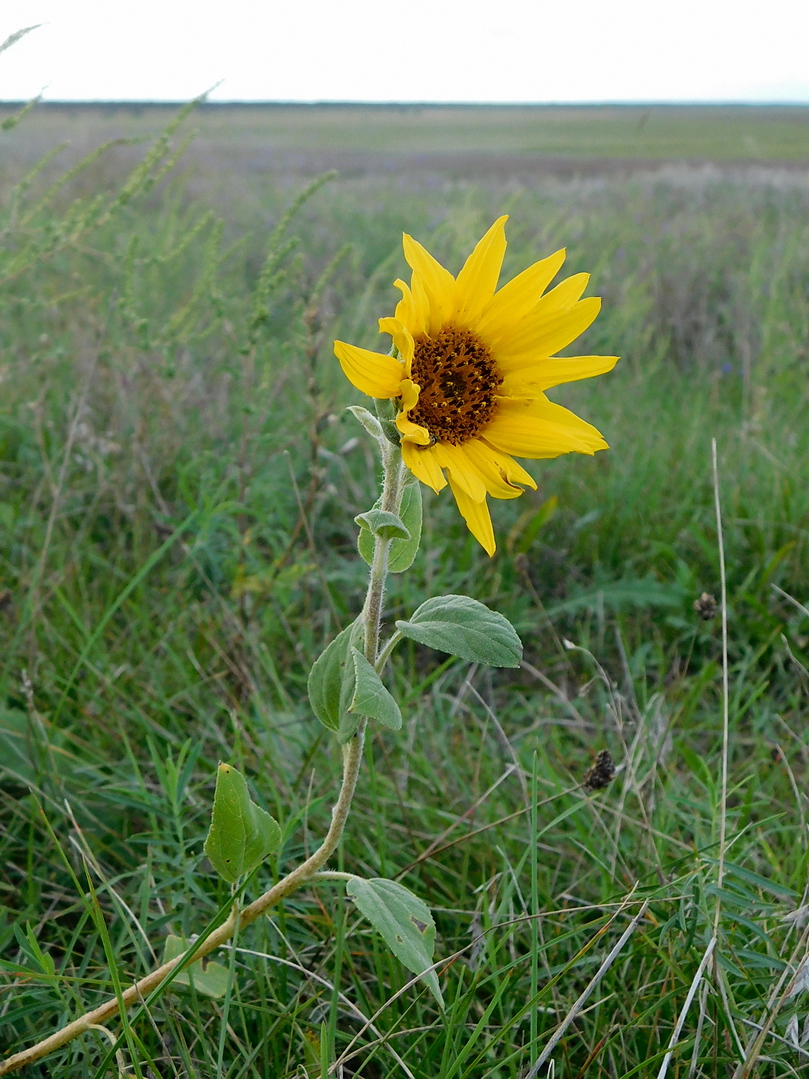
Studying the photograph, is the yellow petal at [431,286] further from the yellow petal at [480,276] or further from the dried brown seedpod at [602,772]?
the dried brown seedpod at [602,772]

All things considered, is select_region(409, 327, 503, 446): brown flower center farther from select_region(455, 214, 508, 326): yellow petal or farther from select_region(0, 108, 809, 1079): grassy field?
select_region(0, 108, 809, 1079): grassy field

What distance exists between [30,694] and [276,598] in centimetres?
87

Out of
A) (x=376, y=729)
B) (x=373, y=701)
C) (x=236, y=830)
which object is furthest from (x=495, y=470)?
(x=376, y=729)

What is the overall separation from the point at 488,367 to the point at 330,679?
1.57ft

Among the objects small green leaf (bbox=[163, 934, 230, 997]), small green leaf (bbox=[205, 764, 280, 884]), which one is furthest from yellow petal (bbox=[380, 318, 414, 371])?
small green leaf (bbox=[163, 934, 230, 997])

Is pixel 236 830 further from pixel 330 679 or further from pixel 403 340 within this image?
pixel 403 340

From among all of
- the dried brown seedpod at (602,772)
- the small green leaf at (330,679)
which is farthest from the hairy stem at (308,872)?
the dried brown seedpod at (602,772)

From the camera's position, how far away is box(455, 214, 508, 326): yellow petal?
1.09 m

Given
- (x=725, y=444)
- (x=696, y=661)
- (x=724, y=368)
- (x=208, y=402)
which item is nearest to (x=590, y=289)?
(x=724, y=368)

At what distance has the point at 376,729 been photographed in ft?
6.27

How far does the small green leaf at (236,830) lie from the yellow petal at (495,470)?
0.50 metres

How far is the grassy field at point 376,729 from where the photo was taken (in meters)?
1.27

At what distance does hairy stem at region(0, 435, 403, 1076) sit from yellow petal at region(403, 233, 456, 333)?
0.19 m

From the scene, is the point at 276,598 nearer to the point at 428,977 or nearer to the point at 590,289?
the point at 428,977
